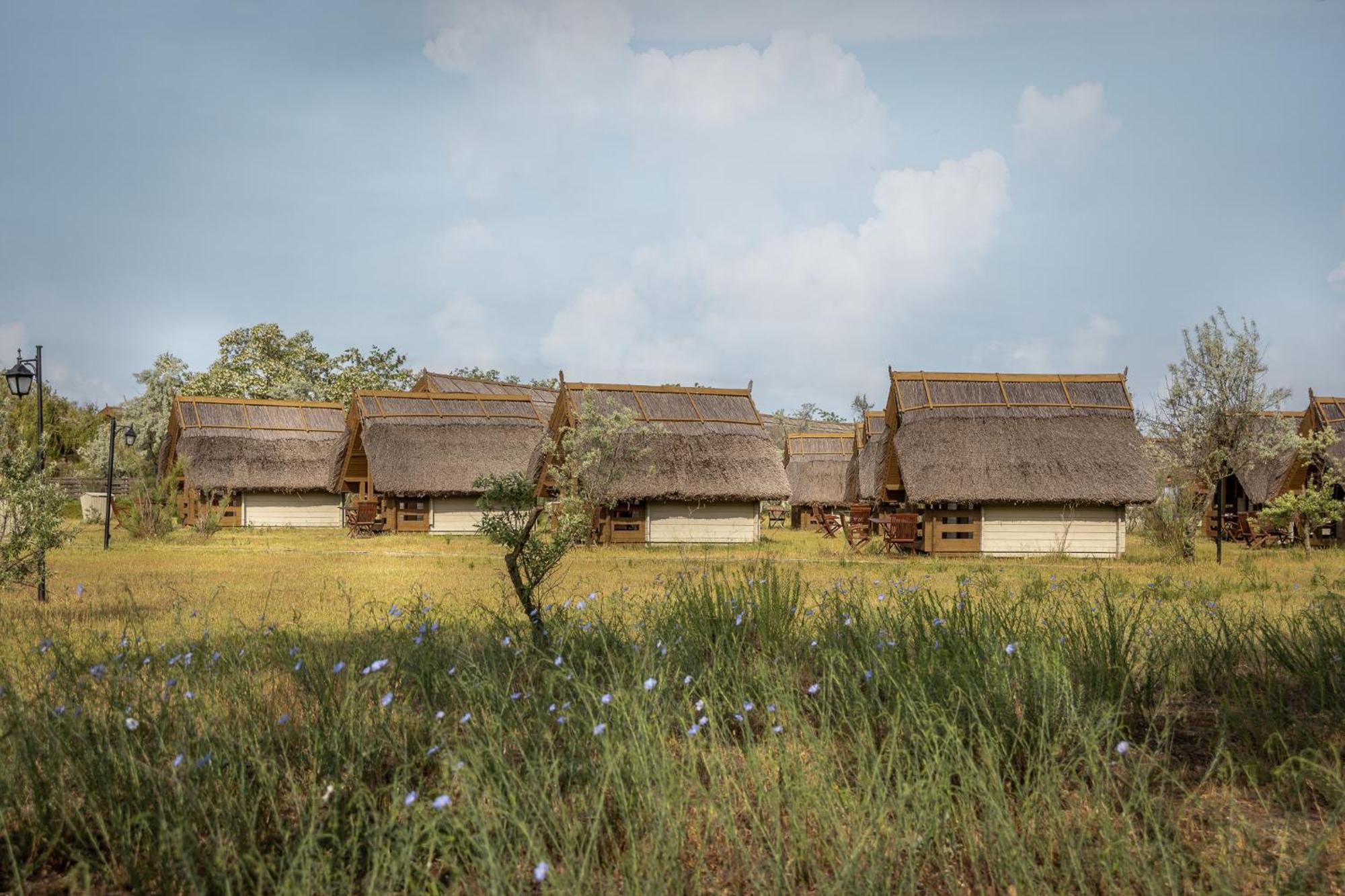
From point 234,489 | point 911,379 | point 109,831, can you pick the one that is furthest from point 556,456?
point 109,831

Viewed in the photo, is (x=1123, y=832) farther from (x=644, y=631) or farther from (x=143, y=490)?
(x=143, y=490)

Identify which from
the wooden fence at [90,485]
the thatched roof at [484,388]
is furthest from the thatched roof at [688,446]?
the wooden fence at [90,485]

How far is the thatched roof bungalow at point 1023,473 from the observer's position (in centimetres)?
2366

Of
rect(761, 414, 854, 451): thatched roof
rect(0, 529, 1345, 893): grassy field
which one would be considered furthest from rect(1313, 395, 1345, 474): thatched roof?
rect(761, 414, 854, 451): thatched roof

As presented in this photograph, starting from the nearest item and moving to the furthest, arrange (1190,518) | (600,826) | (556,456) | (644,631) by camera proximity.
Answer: (600,826) < (644,631) < (1190,518) < (556,456)

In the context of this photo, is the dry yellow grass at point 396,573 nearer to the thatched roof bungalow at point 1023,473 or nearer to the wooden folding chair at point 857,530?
the wooden folding chair at point 857,530

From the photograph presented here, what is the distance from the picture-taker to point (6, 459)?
11625 mm

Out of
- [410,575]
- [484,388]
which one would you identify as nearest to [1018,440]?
[410,575]

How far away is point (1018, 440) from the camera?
970 inches

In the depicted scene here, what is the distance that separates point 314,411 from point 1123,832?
1633 inches

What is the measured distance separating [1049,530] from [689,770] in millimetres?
22216

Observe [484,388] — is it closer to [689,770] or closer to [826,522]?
[826,522]

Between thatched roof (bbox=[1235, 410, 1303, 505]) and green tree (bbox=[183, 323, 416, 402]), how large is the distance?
38864mm

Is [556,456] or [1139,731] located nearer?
[1139,731]
